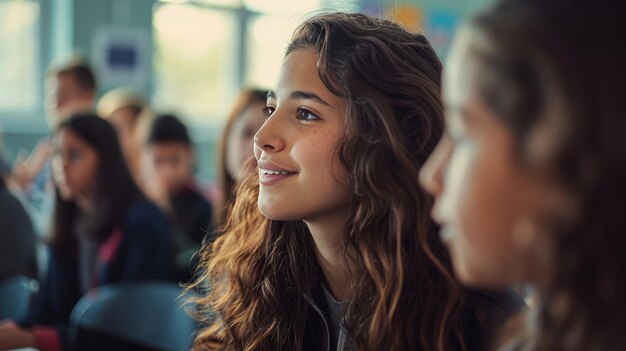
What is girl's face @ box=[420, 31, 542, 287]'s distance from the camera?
0.60 metres

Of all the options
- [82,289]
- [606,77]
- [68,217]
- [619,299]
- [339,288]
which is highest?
[606,77]

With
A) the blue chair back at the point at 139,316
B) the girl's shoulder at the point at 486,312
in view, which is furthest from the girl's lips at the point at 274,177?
the blue chair back at the point at 139,316

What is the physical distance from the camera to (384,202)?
52.9 inches

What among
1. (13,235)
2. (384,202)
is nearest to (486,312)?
(384,202)

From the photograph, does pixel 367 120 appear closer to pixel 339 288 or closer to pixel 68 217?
pixel 339 288

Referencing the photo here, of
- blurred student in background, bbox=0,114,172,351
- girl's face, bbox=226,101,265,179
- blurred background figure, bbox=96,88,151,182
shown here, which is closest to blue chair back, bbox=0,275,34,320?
blurred student in background, bbox=0,114,172,351

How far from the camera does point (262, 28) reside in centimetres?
805

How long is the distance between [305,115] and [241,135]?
1540 mm

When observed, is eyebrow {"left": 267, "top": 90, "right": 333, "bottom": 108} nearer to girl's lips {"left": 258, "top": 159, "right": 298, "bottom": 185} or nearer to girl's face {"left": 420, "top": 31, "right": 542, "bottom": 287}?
girl's lips {"left": 258, "top": 159, "right": 298, "bottom": 185}

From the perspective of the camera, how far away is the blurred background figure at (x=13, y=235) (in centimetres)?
320

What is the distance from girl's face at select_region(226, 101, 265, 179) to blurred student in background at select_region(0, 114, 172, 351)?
1.04ft

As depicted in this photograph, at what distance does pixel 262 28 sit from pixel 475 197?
7.60 m

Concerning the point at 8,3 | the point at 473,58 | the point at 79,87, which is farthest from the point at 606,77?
the point at 8,3

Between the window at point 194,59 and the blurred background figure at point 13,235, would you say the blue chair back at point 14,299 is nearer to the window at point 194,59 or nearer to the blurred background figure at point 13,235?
the blurred background figure at point 13,235
